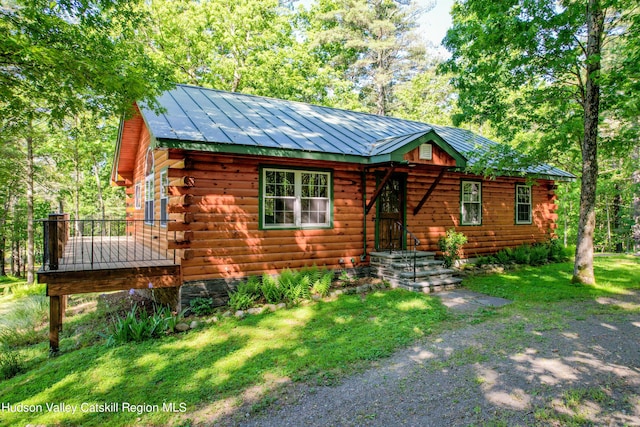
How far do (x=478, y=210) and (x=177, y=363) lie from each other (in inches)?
409

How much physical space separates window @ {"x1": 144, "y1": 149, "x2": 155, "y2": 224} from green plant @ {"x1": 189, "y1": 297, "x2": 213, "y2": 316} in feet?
13.0

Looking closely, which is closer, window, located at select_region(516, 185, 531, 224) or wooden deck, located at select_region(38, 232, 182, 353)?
Answer: wooden deck, located at select_region(38, 232, 182, 353)

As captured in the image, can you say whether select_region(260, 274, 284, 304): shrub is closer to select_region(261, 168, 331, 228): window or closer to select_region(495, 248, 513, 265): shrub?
select_region(261, 168, 331, 228): window

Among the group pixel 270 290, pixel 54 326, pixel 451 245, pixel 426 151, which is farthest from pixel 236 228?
pixel 451 245

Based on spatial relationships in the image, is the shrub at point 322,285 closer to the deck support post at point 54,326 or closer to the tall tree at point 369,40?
the deck support post at point 54,326

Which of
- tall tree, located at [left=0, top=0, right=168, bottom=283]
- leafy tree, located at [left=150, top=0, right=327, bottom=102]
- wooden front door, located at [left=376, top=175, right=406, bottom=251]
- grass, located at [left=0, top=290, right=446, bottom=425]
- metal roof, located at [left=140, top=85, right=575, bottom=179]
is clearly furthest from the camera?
leafy tree, located at [left=150, top=0, right=327, bottom=102]

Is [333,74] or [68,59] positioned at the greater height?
[333,74]

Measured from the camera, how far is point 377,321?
20.9ft

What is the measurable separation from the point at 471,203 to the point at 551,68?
4.56 metres

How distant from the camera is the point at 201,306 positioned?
23.4 feet

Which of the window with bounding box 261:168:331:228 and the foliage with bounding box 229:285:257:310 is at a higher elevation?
the window with bounding box 261:168:331:228

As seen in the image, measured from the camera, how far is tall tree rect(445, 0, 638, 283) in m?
7.86

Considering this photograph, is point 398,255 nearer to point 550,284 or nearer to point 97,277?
point 550,284

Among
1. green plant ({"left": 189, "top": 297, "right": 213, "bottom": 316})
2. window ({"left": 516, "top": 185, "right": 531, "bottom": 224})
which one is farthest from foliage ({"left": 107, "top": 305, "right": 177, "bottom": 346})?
window ({"left": 516, "top": 185, "right": 531, "bottom": 224})
